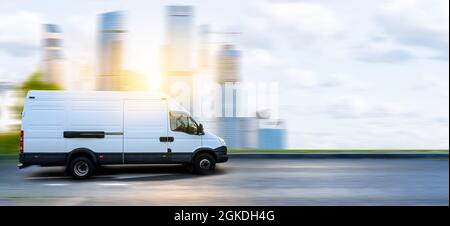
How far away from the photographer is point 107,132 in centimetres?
1493

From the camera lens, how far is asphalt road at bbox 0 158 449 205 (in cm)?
1150

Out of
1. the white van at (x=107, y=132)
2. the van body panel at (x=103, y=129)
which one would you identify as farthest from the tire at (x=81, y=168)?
the van body panel at (x=103, y=129)

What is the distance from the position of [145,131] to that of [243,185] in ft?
10.1

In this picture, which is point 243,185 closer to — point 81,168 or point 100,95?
point 81,168

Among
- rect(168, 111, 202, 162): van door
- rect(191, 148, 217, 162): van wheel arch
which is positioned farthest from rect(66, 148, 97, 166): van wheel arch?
rect(191, 148, 217, 162): van wheel arch

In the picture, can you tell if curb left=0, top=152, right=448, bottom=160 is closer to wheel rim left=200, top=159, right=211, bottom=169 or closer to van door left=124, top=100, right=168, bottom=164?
wheel rim left=200, top=159, right=211, bottom=169

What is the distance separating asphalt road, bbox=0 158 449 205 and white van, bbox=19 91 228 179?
1.62 ft

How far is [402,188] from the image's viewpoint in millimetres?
13328

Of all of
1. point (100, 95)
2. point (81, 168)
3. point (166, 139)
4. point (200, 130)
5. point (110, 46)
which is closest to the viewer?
point (81, 168)

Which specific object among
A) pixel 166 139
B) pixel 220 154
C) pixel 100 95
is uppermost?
pixel 100 95

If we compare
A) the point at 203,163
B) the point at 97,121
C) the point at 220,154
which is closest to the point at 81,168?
the point at 97,121

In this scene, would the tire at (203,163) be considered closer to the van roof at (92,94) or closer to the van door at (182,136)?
the van door at (182,136)

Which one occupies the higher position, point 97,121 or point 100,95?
point 100,95

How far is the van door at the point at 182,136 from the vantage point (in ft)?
50.2
